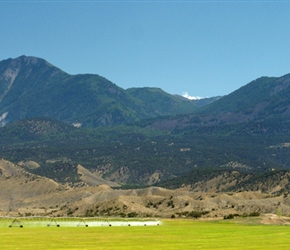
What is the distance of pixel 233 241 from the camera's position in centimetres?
6172

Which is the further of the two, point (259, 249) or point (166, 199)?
point (166, 199)

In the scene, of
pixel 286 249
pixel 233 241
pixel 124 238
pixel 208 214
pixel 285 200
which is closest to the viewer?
pixel 286 249

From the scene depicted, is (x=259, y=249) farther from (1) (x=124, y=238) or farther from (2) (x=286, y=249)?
(1) (x=124, y=238)

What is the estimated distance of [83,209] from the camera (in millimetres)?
162750

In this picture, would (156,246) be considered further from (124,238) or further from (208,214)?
(208,214)

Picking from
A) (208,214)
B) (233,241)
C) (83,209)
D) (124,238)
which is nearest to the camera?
(233,241)

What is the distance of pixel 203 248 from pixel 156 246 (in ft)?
14.0

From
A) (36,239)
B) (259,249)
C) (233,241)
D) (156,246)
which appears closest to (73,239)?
(36,239)

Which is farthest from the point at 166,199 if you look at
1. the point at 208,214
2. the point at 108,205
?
the point at 208,214

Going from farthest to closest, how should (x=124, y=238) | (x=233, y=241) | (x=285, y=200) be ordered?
(x=285, y=200)
(x=124, y=238)
(x=233, y=241)

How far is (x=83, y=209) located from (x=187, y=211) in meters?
30.7

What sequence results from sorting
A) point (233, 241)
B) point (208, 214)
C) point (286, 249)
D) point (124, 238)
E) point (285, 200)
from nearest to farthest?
1. point (286, 249)
2. point (233, 241)
3. point (124, 238)
4. point (208, 214)
5. point (285, 200)

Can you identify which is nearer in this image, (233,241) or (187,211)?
(233,241)

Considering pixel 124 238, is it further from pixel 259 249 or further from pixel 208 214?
pixel 208 214
